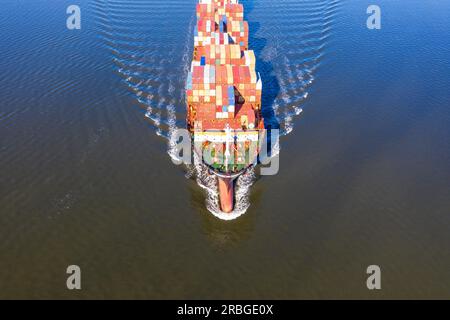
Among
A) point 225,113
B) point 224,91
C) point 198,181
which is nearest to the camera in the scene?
point 198,181

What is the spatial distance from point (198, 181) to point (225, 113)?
8768 mm

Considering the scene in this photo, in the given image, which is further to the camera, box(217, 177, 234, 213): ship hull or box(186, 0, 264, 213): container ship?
box(186, 0, 264, 213): container ship

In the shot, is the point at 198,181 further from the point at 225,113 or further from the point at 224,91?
the point at 224,91

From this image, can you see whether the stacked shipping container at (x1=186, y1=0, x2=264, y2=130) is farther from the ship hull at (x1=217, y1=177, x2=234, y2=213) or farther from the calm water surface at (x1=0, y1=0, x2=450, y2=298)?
the ship hull at (x1=217, y1=177, x2=234, y2=213)

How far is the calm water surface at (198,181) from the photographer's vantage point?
33875 mm

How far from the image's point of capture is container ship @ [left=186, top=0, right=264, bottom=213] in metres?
41.0

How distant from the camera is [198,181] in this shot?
4241 centimetres

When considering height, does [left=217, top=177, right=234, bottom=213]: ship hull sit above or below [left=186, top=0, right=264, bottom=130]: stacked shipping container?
below

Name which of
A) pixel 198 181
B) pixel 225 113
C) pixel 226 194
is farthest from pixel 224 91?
pixel 226 194

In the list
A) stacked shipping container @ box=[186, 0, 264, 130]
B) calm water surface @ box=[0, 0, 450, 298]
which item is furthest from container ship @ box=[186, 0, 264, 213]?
calm water surface @ box=[0, 0, 450, 298]

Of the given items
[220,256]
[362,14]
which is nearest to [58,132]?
[220,256]

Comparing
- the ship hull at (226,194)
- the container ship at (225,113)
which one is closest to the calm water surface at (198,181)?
the ship hull at (226,194)

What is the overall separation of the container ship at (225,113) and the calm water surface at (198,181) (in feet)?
10.7

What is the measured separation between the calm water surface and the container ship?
10.7 ft
